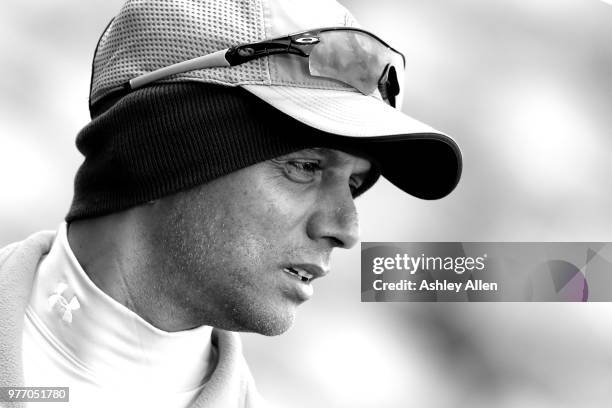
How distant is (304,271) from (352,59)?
31 centimetres

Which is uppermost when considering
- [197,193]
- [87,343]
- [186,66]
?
[186,66]

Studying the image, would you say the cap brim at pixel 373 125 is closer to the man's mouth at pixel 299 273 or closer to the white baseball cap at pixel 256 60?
the white baseball cap at pixel 256 60

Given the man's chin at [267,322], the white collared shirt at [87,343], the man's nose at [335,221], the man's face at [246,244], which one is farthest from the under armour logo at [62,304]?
the man's nose at [335,221]

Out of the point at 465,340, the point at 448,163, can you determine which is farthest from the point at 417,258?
the point at 448,163

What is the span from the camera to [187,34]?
108 centimetres

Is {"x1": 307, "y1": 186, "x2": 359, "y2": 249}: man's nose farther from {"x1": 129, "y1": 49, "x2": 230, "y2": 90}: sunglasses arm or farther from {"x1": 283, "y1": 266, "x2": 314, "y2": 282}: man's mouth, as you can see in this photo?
{"x1": 129, "y1": 49, "x2": 230, "y2": 90}: sunglasses arm

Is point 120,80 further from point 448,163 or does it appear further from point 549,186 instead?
point 549,186

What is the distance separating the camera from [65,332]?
105 centimetres

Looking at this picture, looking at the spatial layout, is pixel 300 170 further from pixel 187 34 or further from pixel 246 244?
pixel 187 34

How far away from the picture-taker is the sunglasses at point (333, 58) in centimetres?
105

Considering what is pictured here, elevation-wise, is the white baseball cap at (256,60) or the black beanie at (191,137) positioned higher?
the white baseball cap at (256,60)


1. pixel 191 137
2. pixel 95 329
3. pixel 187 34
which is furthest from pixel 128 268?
pixel 187 34

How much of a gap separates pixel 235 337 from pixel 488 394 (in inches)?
45.6

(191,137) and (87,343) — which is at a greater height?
(191,137)
